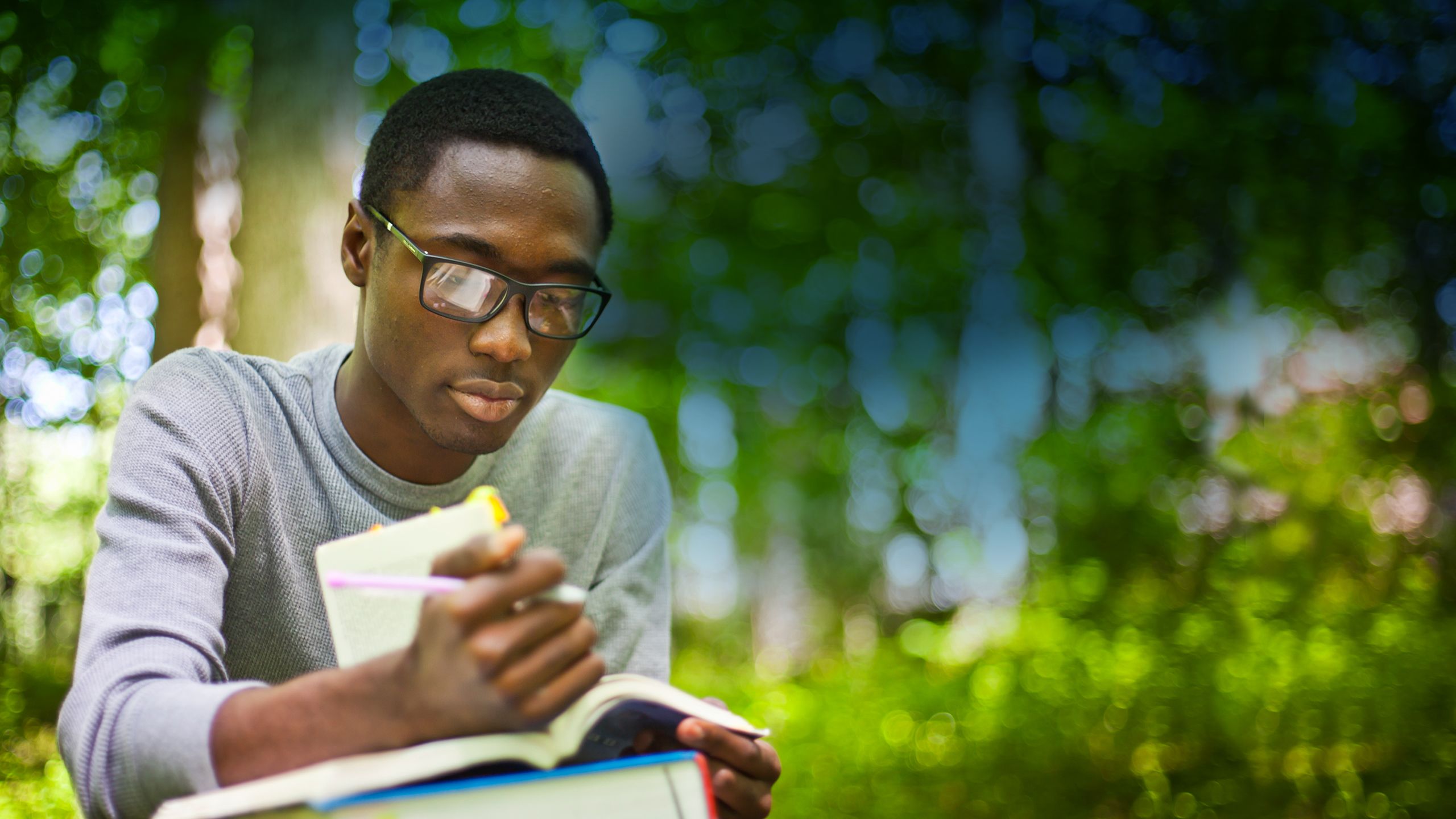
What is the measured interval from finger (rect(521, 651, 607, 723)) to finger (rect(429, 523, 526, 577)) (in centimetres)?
13

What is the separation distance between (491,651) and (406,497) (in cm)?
92

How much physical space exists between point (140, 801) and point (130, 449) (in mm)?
543

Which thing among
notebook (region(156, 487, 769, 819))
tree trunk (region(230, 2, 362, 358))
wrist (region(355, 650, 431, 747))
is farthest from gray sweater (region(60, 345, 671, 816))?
tree trunk (region(230, 2, 362, 358))

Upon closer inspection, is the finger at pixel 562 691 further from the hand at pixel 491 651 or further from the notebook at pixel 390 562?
the notebook at pixel 390 562

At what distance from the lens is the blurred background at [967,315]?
3.87 metres

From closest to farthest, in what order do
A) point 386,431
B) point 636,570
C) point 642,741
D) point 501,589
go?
point 501,589 → point 642,741 → point 386,431 → point 636,570

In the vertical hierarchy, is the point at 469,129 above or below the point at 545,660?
above

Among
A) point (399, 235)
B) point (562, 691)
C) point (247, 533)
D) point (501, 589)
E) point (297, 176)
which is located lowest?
point (247, 533)

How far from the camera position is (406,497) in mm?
1704

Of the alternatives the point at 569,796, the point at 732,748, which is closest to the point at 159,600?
the point at 569,796

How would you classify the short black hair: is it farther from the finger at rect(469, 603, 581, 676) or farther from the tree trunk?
the tree trunk

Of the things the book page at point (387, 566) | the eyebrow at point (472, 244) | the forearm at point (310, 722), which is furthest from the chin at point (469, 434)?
the forearm at point (310, 722)

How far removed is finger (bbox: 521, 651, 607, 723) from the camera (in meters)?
0.90

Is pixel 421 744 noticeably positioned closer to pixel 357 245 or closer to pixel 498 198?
pixel 498 198
